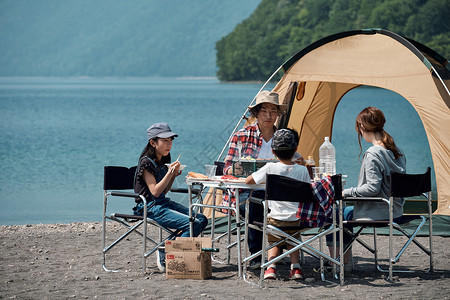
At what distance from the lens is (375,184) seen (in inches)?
178

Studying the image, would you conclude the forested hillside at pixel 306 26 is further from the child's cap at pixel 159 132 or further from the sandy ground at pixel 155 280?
the child's cap at pixel 159 132

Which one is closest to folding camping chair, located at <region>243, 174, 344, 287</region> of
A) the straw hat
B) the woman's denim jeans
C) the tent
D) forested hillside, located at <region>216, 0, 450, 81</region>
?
the woman's denim jeans

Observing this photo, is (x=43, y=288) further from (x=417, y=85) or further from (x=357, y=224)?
(x=417, y=85)

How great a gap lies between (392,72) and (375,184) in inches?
72.3

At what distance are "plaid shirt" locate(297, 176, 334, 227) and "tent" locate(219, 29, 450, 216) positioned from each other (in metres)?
1.94

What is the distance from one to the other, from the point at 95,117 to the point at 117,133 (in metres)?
10.3

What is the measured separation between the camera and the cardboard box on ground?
4.53m

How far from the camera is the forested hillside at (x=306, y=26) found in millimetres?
61750

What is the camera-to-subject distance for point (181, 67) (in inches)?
7367

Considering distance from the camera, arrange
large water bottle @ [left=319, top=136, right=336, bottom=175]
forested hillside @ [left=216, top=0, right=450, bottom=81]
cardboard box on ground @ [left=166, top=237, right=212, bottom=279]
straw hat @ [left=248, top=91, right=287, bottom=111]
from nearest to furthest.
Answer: cardboard box on ground @ [left=166, top=237, right=212, bottom=279]
large water bottle @ [left=319, top=136, right=336, bottom=175]
straw hat @ [left=248, top=91, right=287, bottom=111]
forested hillside @ [left=216, top=0, right=450, bottom=81]

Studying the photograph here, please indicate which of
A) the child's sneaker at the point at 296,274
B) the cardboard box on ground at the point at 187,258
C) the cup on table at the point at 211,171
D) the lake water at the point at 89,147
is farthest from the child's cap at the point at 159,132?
the lake water at the point at 89,147

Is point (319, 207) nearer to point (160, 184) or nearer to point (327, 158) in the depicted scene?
point (327, 158)

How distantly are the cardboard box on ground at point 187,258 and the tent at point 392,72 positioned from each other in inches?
74.8

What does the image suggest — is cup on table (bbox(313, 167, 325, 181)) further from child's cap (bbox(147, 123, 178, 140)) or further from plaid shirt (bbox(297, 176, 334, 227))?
child's cap (bbox(147, 123, 178, 140))
